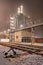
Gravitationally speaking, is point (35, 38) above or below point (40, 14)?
below

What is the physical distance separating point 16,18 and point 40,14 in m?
13.0

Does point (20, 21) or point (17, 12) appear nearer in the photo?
point (20, 21)

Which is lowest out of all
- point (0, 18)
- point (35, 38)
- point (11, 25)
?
point (35, 38)

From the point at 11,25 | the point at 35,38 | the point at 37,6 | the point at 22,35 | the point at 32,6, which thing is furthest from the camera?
the point at 11,25

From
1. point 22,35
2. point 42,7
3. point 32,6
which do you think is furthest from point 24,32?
point 42,7

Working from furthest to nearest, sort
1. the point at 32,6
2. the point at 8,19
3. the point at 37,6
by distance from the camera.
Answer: the point at 8,19 < the point at 32,6 < the point at 37,6

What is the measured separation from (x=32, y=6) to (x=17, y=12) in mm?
9737

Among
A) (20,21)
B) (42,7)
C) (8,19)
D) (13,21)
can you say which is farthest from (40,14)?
(8,19)

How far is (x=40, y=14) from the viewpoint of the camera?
2612cm

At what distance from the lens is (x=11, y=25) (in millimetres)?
37906

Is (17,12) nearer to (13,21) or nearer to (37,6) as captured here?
(13,21)

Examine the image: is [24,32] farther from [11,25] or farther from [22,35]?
[11,25]

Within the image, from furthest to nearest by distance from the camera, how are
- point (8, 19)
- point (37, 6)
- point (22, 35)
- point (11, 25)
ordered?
point (8, 19), point (11, 25), point (22, 35), point (37, 6)

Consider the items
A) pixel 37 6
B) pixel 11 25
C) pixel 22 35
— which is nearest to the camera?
pixel 37 6
